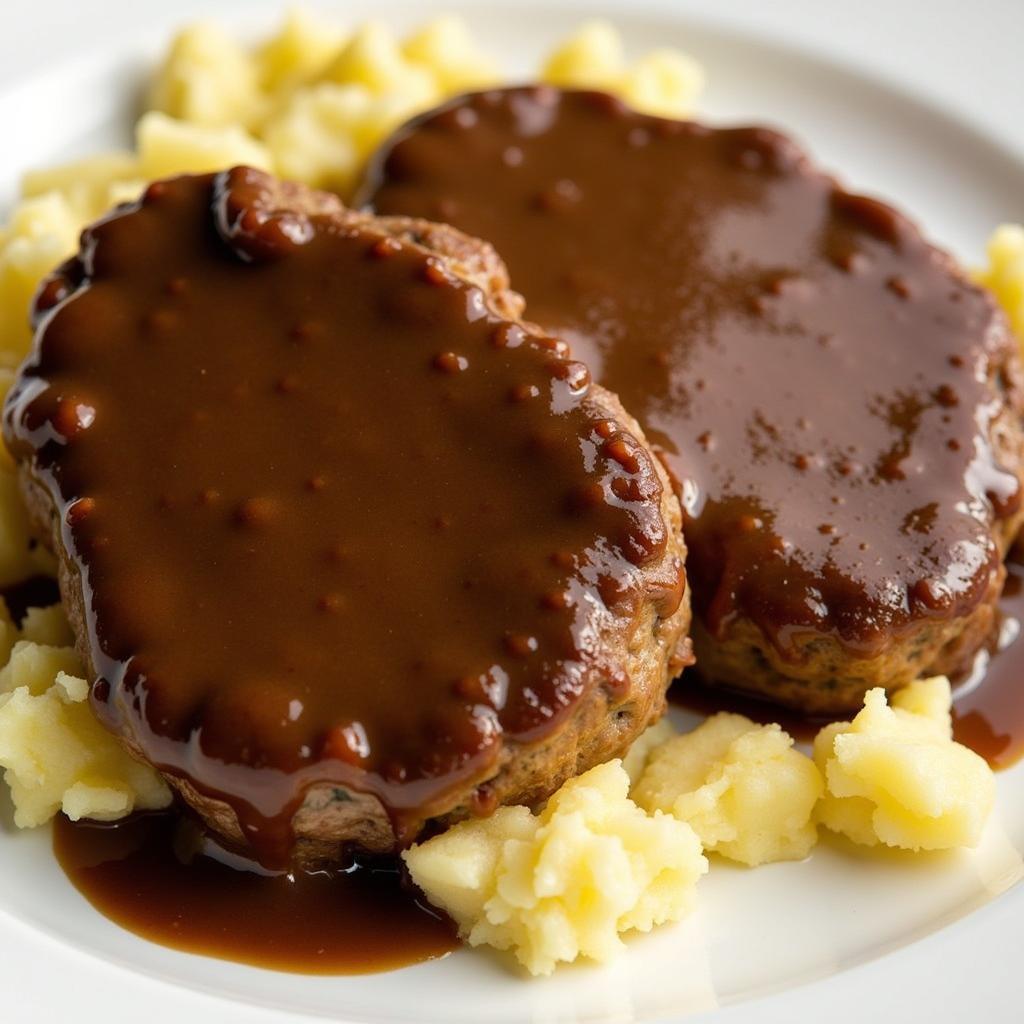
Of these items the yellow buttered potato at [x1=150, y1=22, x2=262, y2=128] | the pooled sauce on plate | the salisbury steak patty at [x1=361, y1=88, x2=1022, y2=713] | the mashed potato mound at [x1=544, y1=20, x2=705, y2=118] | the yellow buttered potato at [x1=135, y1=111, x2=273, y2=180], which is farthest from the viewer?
the mashed potato mound at [x1=544, y1=20, x2=705, y2=118]

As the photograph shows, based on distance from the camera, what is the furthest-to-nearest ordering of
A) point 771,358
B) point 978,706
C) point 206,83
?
1. point 206,83
2. point 771,358
3. point 978,706

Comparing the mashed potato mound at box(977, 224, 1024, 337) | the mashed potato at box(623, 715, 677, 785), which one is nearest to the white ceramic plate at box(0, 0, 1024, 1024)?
the mashed potato at box(623, 715, 677, 785)

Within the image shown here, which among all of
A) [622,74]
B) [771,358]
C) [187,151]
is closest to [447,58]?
[622,74]

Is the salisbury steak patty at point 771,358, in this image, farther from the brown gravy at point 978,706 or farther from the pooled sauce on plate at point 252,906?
the pooled sauce on plate at point 252,906

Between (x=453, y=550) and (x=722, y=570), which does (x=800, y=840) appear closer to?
(x=722, y=570)

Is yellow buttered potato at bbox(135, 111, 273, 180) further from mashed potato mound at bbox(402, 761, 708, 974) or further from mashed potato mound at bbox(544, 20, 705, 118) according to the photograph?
mashed potato mound at bbox(402, 761, 708, 974)

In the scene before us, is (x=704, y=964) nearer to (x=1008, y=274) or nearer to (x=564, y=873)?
(x=564, y=873)

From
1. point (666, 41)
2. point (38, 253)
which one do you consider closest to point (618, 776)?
point (38, 253)
